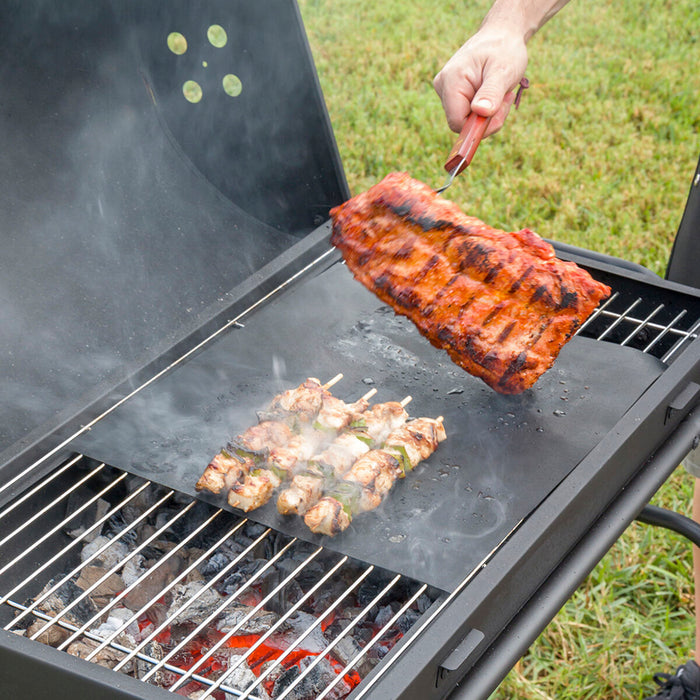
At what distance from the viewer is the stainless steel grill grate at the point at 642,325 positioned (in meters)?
2.73

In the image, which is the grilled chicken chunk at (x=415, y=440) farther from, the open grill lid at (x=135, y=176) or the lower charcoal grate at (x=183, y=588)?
the open grill lid at (x=135, y=176)

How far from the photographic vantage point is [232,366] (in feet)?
8.49

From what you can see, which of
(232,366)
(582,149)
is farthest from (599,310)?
(582,149)

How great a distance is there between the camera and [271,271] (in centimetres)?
294

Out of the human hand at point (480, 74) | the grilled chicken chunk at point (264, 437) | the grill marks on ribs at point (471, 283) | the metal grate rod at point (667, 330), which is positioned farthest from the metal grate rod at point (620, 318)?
the grilled chicken chunk at point (264, 437)

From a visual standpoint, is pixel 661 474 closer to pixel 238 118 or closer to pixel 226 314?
pixel 226 314

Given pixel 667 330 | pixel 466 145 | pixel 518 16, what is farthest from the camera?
pixel 518 16

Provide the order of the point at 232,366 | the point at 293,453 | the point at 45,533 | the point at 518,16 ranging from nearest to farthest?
the point at 45,533
the point at 293,453
the point at 232,366
the point at 518,16

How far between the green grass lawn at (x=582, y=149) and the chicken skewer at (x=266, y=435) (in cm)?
145

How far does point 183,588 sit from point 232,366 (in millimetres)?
682

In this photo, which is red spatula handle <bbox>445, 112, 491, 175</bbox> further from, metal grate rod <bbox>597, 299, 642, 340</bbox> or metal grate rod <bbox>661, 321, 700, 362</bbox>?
metal grate rod <bbox>661, 321, 700, 362</bbox>

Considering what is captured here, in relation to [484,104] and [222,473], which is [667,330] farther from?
[222,473]

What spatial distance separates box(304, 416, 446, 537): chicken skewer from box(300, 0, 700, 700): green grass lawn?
1.36 metres

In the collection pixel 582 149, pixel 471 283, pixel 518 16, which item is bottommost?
pixel 582 149
